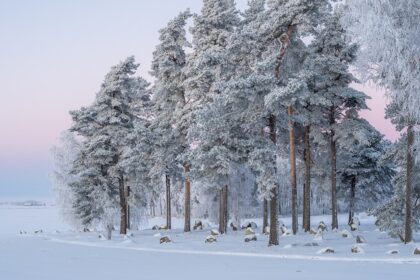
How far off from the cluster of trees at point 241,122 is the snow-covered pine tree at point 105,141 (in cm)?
10

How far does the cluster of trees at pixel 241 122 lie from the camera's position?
24.1 m

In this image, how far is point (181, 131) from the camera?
121 ft

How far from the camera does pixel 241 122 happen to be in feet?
83.5

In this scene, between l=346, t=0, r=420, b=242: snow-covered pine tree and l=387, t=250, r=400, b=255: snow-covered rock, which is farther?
l=387, t=250, r=400, b=255: snow-covered rock

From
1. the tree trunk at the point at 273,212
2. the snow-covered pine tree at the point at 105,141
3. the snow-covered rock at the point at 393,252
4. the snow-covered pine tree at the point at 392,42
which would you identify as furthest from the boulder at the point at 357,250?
the snow-covered pine tree at the point at 105,141

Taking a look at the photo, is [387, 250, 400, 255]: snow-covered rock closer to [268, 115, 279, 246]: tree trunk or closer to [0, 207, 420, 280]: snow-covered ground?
[0, 207, 420, 280]: snow-covered ground

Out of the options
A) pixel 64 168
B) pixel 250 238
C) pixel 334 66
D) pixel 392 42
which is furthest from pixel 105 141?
pixel 392 42

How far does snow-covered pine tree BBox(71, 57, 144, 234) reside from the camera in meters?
35.7

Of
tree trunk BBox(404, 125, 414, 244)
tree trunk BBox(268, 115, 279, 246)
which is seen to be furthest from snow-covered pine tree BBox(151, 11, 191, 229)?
tree trunk BBox(404, 125, 414, 244)

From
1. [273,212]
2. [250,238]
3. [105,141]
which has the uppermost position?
[105,141]

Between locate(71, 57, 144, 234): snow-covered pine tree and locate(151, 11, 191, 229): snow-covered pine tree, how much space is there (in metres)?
2.28

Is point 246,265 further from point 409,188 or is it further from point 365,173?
point 365,173

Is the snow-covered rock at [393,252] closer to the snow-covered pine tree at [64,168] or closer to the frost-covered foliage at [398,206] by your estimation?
the frost-covered foliage at [398,206]

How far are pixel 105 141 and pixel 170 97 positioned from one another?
6.20 metres
